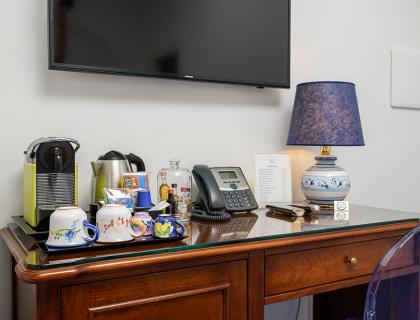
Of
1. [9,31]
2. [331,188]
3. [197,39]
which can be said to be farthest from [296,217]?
[9,31]

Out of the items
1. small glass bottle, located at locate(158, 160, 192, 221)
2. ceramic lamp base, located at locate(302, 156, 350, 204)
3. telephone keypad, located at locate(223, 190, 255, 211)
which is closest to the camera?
small glass bottle, located at locate(158, 160, 192, 221)

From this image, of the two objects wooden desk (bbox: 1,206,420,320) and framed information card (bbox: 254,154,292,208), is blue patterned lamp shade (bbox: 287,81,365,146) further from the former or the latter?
wooden desk (bbox: 1,206,420,320)

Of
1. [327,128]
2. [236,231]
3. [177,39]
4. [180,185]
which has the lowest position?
[236,231]

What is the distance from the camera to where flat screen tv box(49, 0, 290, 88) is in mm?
1397

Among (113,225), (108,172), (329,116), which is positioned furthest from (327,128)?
(113,225)

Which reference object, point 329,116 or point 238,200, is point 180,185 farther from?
point 329,116

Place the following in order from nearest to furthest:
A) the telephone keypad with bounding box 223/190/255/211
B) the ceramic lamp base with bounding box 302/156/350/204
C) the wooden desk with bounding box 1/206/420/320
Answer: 1. the wooden desk with bounding box 1/206/420/320
2. the telephone keypad with bounding box 223/190/255/211
3. the ceramic lamp base with bounding box 302/156/350/204

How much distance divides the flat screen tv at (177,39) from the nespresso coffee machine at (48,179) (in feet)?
1.14

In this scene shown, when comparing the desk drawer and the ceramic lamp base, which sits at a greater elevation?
the ceramic lamp base

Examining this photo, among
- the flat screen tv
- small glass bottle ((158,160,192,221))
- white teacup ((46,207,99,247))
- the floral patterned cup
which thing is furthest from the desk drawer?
the flat screen tv

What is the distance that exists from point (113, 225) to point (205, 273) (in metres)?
0.26

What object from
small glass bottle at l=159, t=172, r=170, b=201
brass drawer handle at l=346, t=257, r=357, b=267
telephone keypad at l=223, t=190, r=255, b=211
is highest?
small glass bottle at l=159, t=172, r=170, b=201

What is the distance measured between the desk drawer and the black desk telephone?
27 centimetres

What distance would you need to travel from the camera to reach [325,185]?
5.35 feet
